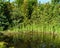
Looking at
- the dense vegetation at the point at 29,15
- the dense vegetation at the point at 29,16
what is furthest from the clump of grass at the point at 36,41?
the dense vegetation at the point at 29,15

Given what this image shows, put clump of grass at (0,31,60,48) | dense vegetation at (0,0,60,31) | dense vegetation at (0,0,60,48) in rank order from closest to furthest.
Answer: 1. clump of grass at (0,31,60,48)
2. dense vegetation at (0,0,60,48)
3. dense vegetation at (0,0,60,31)

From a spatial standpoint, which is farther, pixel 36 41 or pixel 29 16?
pixel 29 16

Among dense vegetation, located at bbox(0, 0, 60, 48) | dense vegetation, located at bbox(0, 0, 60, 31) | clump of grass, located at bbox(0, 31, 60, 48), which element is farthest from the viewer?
dense vegetation, located at bbox(0, 0, 60, 31)

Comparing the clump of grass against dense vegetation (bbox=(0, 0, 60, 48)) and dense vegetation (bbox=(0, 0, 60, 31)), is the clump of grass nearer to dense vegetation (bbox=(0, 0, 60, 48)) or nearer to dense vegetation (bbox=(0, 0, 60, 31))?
dense vegetation (bbox=(0, 0, 60, 48))

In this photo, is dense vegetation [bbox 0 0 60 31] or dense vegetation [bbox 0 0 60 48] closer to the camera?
dense vegetation [bbox 0 0 60 48]

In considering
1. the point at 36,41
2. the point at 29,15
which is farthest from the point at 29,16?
the point at 36,41

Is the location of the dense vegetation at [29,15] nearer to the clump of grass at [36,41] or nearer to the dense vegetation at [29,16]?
the dense vegetation at [29,16]

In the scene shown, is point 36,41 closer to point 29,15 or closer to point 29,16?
point 29,16

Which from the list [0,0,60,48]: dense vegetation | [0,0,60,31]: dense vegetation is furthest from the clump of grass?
[0,0,60,31]: dense vegetation

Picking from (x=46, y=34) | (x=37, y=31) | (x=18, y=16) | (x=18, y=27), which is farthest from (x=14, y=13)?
(x=46, y=34)

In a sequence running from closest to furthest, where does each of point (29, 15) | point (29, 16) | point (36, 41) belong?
point (36, 41) < point (29, 16) < point (29, 15)

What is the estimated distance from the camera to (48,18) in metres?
26.1

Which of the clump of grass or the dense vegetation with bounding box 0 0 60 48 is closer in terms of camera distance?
the clump of grass

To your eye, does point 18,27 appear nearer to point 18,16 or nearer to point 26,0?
point 18,16
